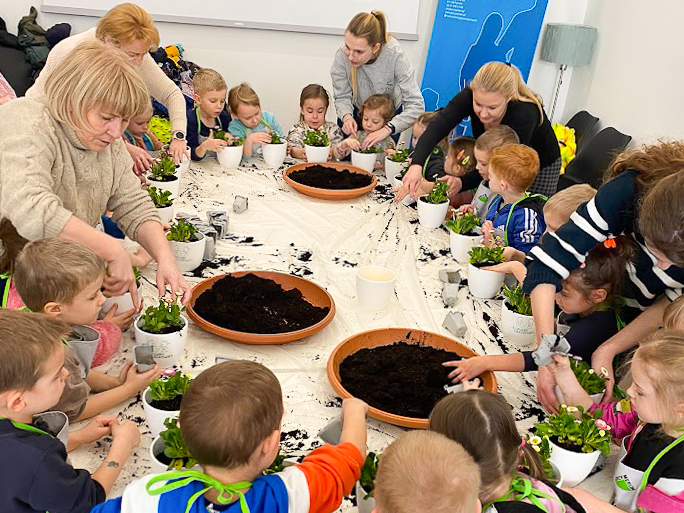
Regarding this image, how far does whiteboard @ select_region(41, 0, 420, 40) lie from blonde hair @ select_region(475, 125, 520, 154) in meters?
3.11

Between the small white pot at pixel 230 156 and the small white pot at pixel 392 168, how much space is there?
2.59ft

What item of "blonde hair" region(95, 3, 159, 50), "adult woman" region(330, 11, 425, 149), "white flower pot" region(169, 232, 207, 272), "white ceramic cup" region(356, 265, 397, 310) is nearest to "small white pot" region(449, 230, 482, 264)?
"white ceramic cup" region(356, 265, 397, 310)

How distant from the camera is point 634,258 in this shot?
6.51 ft

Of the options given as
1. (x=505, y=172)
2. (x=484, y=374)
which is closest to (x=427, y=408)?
(x=484, y=374)

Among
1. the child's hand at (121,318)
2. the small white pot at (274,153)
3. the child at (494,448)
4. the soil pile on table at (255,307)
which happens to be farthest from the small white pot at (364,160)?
the child at (494,448)

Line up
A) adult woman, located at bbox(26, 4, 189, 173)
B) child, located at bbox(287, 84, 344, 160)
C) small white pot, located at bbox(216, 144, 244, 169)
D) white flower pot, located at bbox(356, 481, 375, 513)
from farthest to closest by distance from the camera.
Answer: child, located at bbox(287, 84, 344, 160)
small white pot, located at bbox(216, 144, 244, 169)
adult woman, located at bbox(26, 4, 189, 173)
white flower pot, located at bbox(356, 481, 375, 513)

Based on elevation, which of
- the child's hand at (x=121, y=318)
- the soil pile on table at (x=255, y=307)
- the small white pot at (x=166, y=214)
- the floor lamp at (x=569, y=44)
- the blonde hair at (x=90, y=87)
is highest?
the floor lamp at (x=569, y=44)

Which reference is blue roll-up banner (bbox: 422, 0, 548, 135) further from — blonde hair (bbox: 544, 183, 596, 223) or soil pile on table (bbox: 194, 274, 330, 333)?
soil pile on table (bbox: 194, 274, 330, 333)

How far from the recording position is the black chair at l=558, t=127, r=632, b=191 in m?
4.83

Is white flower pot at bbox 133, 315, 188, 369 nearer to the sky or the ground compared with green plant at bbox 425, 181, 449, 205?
nearer to the ground

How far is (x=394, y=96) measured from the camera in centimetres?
415

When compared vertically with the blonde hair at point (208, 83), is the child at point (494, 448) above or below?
below

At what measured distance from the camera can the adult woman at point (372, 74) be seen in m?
3.81

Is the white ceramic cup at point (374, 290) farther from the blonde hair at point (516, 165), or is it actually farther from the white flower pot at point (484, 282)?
the blonde hair at point (516, 165)
